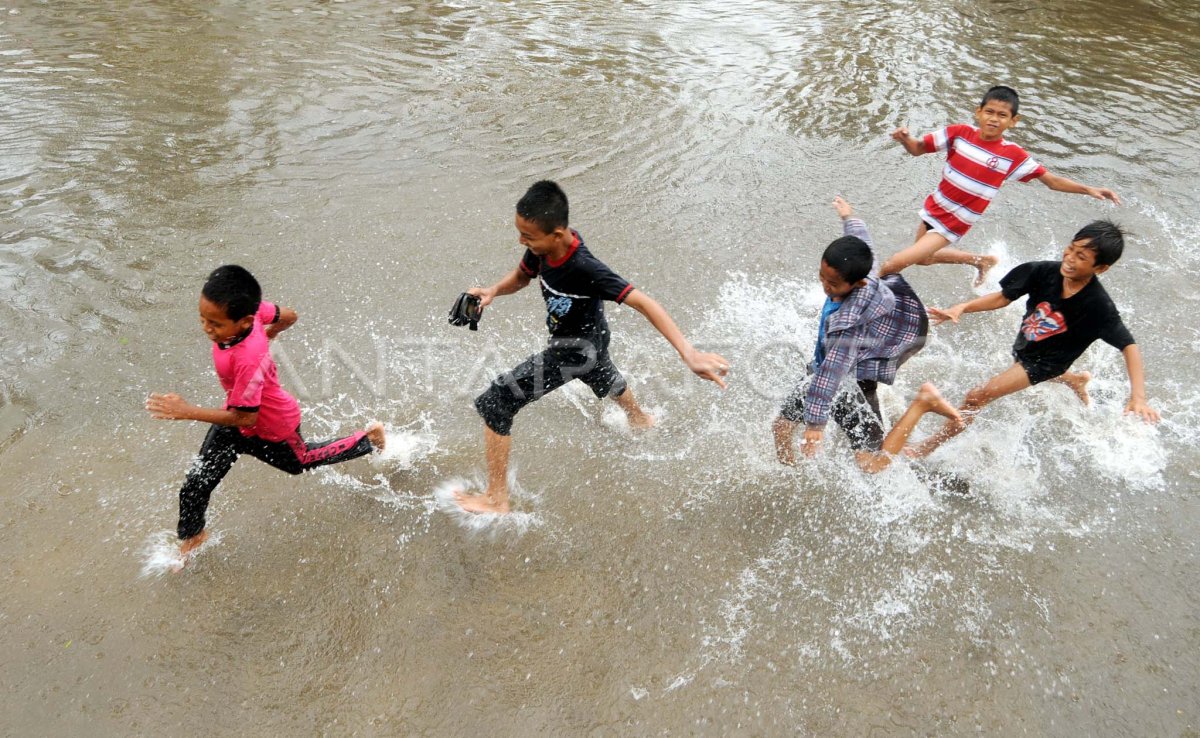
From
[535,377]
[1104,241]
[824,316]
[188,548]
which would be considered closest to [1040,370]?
[1104,241]

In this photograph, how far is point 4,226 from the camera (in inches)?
220

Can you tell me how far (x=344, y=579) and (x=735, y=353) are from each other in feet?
8.70

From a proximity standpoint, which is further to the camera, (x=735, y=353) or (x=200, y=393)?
(x=735, y=353)

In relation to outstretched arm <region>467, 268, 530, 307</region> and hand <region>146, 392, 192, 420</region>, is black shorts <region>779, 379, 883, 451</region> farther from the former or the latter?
hand <region>146, 392, 192, 420</region>

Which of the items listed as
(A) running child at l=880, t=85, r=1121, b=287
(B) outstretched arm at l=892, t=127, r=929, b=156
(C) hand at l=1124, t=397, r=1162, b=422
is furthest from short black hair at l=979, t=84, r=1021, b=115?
(C) hand at l=1124, t=397, r=1162, b=422

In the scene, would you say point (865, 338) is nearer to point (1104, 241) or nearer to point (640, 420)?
point (1104, 241)

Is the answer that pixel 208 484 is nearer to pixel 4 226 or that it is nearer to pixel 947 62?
pixel 4 226

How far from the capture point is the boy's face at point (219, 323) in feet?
8.91

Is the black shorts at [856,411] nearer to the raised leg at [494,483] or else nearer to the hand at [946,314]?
Result: the hand at [946,314]

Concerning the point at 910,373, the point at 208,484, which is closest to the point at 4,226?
A: the point at 208,484

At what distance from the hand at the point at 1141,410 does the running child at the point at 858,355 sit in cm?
71

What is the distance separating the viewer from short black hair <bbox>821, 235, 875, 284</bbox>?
9.79 feet

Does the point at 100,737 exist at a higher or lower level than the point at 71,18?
lower

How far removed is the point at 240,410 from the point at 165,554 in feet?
3.43
